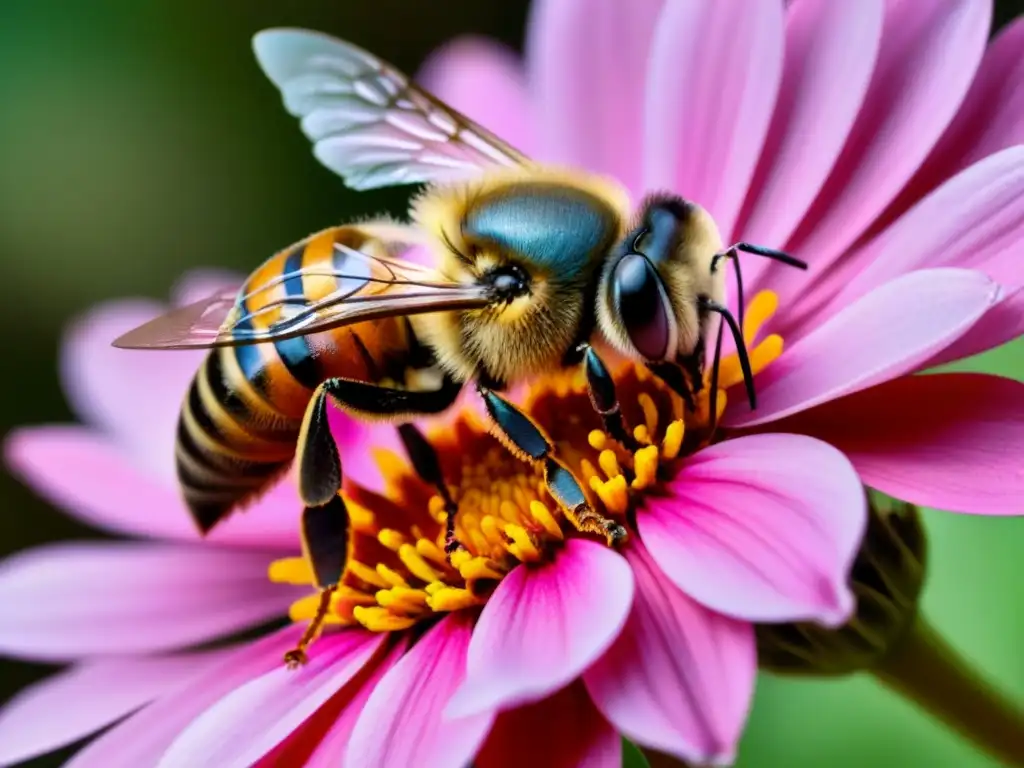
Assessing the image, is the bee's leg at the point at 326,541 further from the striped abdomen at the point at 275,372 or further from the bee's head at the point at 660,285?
the bee's head at the point at 660,285

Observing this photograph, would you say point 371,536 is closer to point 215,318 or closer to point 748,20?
point 215,318

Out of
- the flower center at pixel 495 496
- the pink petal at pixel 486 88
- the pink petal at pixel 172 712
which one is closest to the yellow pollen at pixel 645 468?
the flower center at pixel 495 496

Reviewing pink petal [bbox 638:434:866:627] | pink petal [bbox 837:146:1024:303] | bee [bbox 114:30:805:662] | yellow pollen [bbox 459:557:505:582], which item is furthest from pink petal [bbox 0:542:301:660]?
pink petal [bbox 837:146:1024:303]

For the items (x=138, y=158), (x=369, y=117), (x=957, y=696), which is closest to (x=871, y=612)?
(x=957, y=696)

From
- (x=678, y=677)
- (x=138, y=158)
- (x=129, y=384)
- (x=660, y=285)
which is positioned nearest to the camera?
(x=678, y=677)

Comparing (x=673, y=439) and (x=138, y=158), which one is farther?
(x=138, y=158)

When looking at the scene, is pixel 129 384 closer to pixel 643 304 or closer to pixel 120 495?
pixel 120 495

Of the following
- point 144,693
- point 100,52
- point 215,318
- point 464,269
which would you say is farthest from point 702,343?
point 100,52
